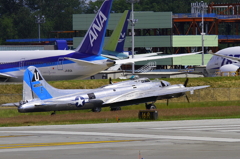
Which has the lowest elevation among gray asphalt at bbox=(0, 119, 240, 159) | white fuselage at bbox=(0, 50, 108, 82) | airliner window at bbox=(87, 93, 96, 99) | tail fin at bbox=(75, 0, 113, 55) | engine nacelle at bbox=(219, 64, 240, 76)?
gray asphalt at bbox=(0, 119, 240, 159)

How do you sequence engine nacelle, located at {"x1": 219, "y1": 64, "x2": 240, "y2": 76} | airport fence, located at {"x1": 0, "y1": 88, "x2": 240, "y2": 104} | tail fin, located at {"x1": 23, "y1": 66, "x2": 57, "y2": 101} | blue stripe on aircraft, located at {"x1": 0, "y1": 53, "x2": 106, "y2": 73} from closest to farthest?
1. tail fin, located at {"x1": 23, "y1": 66, "x2": 57, "y2": 101}
2. blue stripe on aircraft, located at {"x1": 0, "y1": 53, "x2": 106, "y2": 73}
3. airport fence, located at {"x1": 0, "y1": 88, "x2": 240, "y2": 104}
4. engine nacelle, located at {"x1": 219, "y1": 64, "x2": 240, "y2": 76}

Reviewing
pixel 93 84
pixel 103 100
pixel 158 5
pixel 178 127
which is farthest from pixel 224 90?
pixel 158 5

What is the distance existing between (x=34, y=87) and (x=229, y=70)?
38084 millimetres

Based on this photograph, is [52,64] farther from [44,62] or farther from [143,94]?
[143,94]

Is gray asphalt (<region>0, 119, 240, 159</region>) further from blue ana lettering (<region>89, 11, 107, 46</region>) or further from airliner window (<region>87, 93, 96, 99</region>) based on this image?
blue ana lettering (<region>89, 11, 107, 46</region>)

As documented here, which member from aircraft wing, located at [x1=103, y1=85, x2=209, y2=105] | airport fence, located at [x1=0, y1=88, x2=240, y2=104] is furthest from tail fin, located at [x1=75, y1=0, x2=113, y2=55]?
aircraft wing, located at [x1=103, y1=85, x2=209, y2=105]

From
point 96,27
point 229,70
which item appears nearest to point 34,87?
point 96,27

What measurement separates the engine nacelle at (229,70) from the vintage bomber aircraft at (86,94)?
28.2m

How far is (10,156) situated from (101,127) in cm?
1127

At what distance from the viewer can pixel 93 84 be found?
60.2 m

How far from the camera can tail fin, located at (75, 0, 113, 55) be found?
52906 mm

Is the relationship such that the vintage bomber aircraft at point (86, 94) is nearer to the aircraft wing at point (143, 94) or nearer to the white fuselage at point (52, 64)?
the aircraft wing at point (143, 94)

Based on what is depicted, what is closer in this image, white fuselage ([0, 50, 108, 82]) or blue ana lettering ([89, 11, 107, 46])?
white fuselage ([0, 50, 108, 82])

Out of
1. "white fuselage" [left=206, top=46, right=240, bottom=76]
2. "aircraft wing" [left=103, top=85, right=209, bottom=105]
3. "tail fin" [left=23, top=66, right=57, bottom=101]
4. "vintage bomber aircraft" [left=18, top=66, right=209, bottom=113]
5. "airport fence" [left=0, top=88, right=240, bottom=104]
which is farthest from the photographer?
"white fuselage" [left=206, top=46, right=240, bottom=76]
